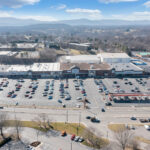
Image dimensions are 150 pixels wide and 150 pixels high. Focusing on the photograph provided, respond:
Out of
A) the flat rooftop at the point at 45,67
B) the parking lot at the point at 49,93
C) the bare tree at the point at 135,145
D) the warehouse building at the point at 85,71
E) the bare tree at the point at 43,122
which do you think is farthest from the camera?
the flat rooftop at the point at 45,67

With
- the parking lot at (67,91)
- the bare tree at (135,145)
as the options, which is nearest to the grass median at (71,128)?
the bare tree at (135,145)

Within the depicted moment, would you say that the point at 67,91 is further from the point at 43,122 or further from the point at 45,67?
the point at 45,67

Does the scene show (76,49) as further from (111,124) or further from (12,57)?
(111,124)

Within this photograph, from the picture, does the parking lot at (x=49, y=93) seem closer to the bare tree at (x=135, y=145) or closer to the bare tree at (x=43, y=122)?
the bare tree at (x=43, y=122)

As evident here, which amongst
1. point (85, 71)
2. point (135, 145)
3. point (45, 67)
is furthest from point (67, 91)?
point (135, 145)

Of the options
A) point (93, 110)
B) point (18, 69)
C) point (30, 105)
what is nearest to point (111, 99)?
point (93, 110)

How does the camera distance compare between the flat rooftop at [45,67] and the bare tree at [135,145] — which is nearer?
the bare tree at [135,145]

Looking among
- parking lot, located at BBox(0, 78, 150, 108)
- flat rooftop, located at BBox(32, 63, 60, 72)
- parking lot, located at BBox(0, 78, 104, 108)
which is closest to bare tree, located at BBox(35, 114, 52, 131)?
parking lot, located at BBox(0, 78, 150, 108)

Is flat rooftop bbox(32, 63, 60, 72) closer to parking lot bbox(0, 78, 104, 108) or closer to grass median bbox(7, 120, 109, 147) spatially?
parking lot bbox(0, 78, 104, 108)
